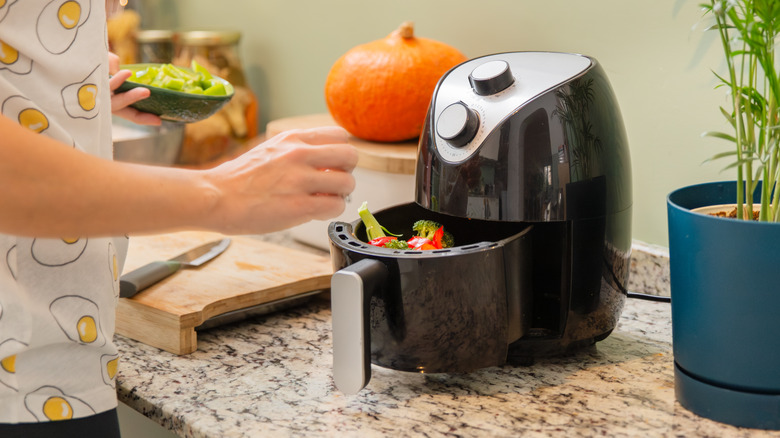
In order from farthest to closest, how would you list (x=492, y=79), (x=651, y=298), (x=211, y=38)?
(x=211, y=38) < (x=651, y=298) < (x=492, y=79)

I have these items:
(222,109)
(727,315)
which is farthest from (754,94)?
(222,109)

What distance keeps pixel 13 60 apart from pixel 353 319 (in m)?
0.34

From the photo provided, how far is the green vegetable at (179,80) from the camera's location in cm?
94

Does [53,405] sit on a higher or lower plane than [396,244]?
lower

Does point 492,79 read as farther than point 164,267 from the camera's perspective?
No

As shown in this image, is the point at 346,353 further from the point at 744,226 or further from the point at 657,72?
the point at 657,72

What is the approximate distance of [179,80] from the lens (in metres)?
0.95

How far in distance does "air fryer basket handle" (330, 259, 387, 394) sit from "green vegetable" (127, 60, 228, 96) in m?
0.41

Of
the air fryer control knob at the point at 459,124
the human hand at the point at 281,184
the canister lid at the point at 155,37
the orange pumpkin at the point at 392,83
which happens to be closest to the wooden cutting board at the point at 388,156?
the orange pumpkin at the point at 392,83

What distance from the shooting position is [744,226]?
57cm

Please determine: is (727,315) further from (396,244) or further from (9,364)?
(9,364)

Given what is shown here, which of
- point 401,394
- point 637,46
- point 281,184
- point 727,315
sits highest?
point 637,46

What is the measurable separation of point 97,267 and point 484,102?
0.37 metres

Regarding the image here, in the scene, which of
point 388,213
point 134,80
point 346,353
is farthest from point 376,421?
point 134,80
